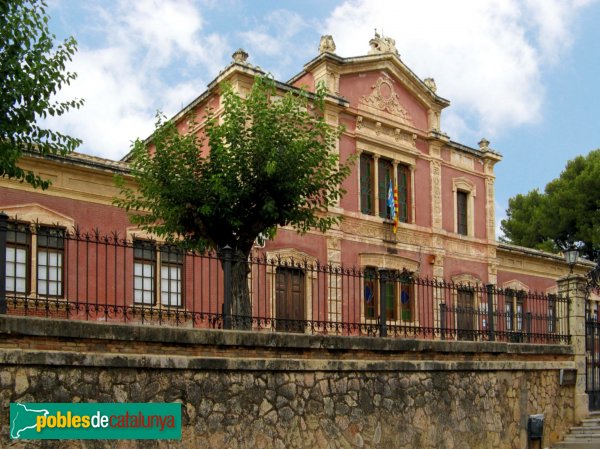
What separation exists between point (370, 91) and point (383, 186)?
9.90 feet

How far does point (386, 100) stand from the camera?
25734 mm

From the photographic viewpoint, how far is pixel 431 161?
2702cm

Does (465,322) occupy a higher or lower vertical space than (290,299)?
lower

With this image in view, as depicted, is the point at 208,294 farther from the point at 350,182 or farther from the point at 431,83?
the point at 431,83

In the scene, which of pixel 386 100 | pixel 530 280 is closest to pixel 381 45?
pixel 386 100

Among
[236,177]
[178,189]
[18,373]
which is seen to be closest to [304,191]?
[236,177]

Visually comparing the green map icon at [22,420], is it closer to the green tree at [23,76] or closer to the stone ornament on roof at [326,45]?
the green tree at [23,76]

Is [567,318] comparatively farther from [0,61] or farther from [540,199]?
[540,199]

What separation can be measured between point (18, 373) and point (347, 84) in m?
18.4

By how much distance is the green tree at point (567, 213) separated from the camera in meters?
43.2

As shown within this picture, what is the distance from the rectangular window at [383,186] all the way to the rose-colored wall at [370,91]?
211cm

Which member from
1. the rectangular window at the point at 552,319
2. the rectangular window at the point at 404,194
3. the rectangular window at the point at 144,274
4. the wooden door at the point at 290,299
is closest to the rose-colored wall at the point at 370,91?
the rectangular window at the point at 404,194

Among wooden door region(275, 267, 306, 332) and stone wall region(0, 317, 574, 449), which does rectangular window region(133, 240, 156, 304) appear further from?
stone wall region(0, 317, 574, 449)

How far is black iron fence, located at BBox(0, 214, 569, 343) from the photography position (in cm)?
988
